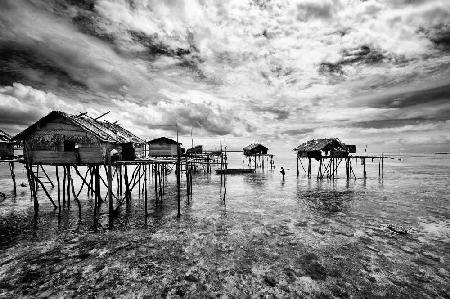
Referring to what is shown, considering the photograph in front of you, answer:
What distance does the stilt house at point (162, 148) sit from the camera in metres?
23.9

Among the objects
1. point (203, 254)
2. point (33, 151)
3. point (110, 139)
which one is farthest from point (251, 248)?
point (33, 151)

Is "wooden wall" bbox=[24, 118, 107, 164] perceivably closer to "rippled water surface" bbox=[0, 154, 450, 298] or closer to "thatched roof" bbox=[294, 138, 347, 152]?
"rippled water surface" bbox=[0, 154, 450, 298]

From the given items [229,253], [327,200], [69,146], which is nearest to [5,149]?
[69,146]

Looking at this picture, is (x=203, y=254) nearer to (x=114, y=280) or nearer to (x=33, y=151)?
(x=114, y=280)

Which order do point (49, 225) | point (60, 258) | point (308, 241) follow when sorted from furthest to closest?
point (49, 225) → point (308, 241) → point (60, 258)

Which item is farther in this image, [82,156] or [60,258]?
[82,156]

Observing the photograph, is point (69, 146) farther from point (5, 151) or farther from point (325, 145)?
point (325, 145)

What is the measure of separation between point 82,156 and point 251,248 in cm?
936

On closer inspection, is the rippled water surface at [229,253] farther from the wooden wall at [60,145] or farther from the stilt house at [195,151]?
the stilt house at [195,151]

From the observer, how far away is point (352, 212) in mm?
16141

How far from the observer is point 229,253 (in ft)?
32.2

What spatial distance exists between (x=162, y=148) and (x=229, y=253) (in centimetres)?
1623

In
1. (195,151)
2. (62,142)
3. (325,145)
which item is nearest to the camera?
(62,142)

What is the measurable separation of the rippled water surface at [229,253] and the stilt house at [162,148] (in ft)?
26.3
